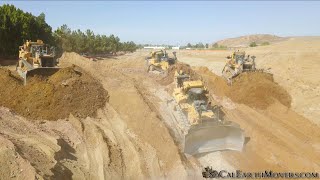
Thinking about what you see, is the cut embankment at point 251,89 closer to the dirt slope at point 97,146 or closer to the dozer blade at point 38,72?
the dirt slope at point 97,146

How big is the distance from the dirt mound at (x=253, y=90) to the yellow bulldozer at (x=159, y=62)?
3.67 metres

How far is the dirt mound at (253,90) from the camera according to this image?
797 inches

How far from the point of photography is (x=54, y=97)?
614 inches

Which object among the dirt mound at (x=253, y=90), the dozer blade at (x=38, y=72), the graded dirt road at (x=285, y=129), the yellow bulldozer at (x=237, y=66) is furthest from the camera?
the yellow bulldozer at (x=237, y=66)

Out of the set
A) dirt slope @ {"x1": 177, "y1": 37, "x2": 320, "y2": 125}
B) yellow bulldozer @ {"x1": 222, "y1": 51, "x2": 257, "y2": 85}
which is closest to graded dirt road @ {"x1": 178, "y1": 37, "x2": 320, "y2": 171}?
dirt slope @ {"x1": 177, "y1": 37, "x2": 320, "y2": 125}

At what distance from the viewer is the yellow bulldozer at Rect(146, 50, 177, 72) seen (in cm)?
2547

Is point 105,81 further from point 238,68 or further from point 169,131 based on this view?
point 238,68

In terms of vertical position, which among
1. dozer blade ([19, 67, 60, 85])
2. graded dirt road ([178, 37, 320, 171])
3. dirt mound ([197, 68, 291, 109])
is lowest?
graded dirt road ([178, 37, 320, 171])

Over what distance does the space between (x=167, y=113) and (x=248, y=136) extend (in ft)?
11.9

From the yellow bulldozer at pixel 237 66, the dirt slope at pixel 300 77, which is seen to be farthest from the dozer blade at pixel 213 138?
the yellow bulldozer at pixel 237 66

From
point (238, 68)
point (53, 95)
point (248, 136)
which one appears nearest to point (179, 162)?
point (248, 136)

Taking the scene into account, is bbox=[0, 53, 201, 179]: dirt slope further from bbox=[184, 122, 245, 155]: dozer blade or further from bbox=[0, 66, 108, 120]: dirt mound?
bbox=[184, 122, 245, 155]: dozer blade

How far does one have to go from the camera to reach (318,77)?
84.3ft

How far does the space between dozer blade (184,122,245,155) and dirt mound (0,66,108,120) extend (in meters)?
4.86
